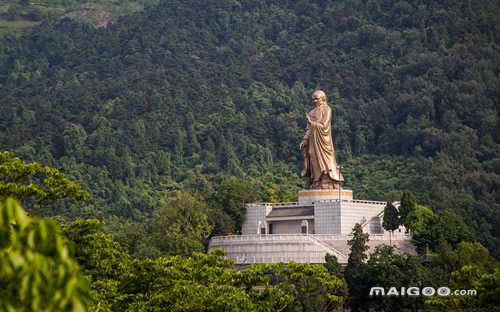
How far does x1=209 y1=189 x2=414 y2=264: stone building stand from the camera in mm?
43469

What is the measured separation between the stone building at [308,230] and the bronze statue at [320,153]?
2.27ft

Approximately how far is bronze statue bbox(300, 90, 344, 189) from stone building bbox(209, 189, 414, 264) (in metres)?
0.69

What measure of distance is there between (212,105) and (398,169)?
23.0 metres

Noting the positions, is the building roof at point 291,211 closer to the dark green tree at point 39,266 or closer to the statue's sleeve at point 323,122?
the statue's sleeve at point 323,122

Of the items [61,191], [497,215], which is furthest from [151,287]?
[497,215]

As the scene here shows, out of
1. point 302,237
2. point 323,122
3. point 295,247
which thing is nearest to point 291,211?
point 323,122

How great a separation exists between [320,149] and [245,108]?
127ft

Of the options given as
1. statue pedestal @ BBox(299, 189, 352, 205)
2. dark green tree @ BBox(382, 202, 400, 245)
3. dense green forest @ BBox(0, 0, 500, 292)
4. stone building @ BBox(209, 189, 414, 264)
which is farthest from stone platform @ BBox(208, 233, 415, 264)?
statue pedestal @ BBox(299, 189, 352, 205)

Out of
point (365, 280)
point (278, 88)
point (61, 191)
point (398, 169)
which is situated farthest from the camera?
point (278, 88)

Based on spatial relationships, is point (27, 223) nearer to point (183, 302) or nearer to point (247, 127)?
point (183, 302)

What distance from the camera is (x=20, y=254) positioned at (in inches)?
323

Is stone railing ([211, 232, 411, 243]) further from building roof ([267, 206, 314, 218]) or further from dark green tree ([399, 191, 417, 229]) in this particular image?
building roof ([267, 206, 314, 218])

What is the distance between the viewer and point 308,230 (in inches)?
1905
